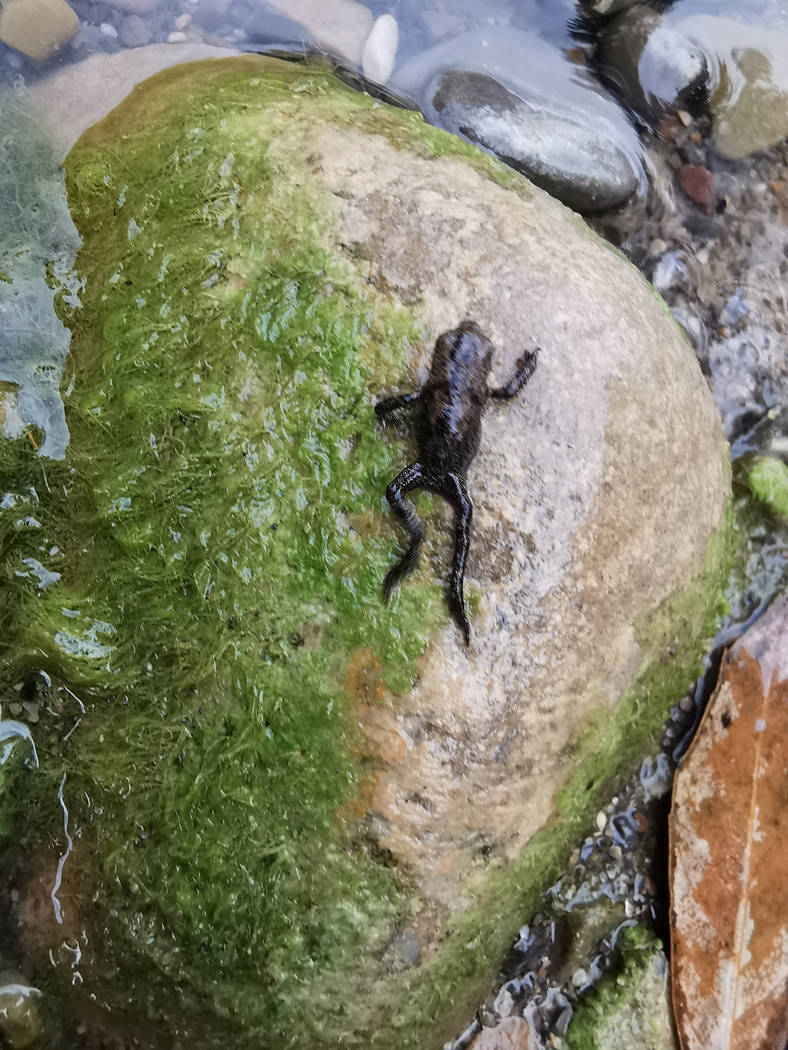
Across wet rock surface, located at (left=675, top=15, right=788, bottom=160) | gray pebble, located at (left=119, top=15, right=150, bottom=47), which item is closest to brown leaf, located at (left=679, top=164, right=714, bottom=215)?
wet rock surface, located at (left=675, top=15, right=788, bottom=160)

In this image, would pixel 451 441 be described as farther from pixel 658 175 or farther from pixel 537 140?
pixel 658 175

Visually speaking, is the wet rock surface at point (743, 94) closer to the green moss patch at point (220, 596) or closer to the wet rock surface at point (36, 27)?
the green moss patch at point (220, 596)

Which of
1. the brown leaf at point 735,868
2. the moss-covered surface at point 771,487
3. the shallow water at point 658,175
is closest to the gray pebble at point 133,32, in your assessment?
the shallow water at point 658,175

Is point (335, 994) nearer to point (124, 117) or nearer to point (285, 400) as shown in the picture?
point (285, 400)

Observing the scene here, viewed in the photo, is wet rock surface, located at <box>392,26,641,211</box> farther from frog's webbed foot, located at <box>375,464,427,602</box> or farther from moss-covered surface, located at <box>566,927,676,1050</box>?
moss-covered surface, located at <box>566,927,676,1050</box>

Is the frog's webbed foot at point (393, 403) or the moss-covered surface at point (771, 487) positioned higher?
the frog's webbed foot at point (393, 403)

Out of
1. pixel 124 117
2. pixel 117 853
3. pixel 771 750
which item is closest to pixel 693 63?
pixel 124 117
